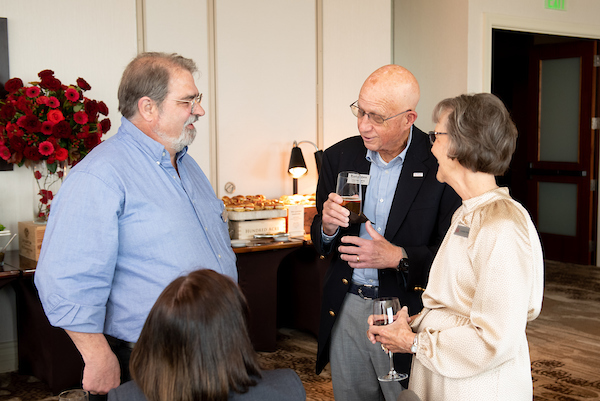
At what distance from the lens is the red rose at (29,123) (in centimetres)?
325

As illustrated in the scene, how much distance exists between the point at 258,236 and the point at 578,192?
5013 millimetres

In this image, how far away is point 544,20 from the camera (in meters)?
6.04

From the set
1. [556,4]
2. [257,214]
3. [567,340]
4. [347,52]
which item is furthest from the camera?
[556,4]

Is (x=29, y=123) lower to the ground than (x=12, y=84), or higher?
lower

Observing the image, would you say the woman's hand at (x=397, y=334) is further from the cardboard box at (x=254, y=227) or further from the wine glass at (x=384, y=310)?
the cardboard box at (x=254, y=227)

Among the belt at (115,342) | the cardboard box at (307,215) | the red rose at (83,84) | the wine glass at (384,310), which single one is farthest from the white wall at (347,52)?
the wine glass at (384,310)

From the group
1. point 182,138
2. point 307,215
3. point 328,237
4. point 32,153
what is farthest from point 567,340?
point 32,153

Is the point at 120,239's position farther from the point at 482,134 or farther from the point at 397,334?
the point at 482,134

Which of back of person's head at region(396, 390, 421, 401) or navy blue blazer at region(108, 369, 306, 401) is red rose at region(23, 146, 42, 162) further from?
back of person's head at region(396, 390, 421, 401)

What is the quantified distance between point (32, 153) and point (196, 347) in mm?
2656

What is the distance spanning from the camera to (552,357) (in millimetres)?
4117

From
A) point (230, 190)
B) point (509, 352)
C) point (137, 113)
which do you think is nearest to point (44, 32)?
point (230, 190)

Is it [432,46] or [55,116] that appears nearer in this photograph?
[55,116]

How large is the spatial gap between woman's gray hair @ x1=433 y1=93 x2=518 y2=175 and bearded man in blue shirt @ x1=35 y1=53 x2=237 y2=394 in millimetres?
853
